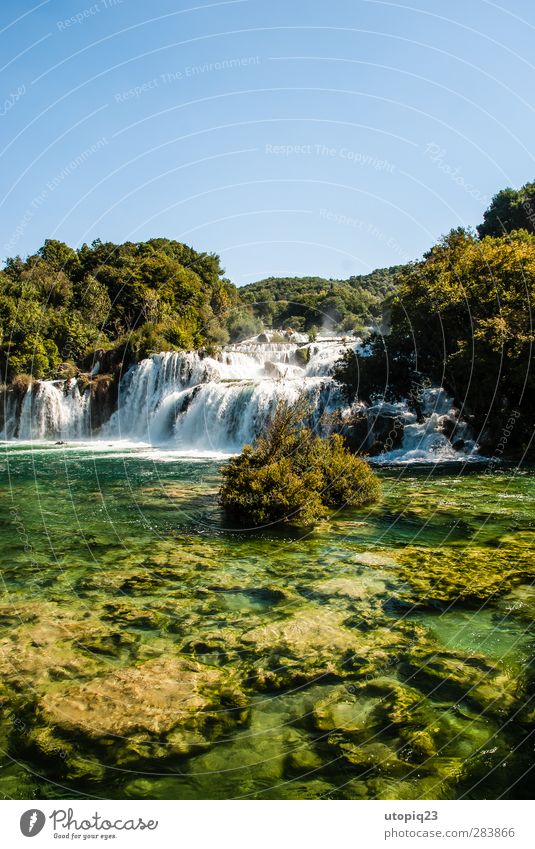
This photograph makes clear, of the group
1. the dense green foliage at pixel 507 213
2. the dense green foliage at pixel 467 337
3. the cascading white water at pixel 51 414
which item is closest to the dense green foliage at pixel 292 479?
the dense green foliage at pixel 467 337

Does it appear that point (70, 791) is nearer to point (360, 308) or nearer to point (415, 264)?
point (415, 264)

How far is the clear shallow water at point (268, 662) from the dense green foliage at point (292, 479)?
0.76m

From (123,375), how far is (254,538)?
119 ft

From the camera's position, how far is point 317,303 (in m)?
78.3

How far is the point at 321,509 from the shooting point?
11.8m

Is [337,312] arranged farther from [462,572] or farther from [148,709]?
[148,709]

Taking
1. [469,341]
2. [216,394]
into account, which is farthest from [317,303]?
[469,341]

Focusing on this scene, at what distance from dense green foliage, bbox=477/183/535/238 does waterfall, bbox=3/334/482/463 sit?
114 feet

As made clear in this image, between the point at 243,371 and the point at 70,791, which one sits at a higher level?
the point at 243,371

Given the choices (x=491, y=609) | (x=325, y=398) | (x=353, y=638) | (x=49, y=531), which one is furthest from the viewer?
(x=325, y=398)

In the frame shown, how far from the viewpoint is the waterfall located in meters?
25.5

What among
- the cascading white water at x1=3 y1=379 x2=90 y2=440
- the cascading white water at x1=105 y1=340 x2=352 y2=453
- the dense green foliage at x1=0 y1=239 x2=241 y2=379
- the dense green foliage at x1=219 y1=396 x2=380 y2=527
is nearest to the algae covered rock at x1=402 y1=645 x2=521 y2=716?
the dense green foliage at x1=219 y1=396 x2=380 y2=527

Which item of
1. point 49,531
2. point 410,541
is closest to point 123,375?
point 49,531

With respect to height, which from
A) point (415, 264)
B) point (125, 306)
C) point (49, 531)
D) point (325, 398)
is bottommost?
point (49, 531)
